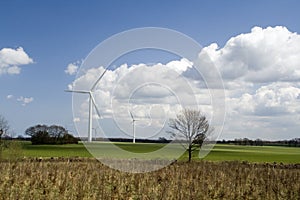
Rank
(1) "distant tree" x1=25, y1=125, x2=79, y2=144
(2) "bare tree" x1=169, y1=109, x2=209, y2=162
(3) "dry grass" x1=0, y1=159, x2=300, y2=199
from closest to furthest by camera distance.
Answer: (3) "dry grass" x1=0, y1=159, x2=300, y2=199 < (2) "bare tree" x1=169, y1=109, x2=209, y2=162 < (1) "distant tree" x1=25, y1=125, x2=79, y2=144

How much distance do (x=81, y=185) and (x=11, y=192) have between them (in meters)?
2.68

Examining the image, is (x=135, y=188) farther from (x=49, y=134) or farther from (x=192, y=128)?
(x=49, y=134)

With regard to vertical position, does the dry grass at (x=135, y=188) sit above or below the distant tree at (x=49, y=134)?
below

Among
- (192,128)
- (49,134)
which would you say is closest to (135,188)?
(192,128)

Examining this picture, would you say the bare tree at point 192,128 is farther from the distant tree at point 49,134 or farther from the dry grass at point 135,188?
the distant tree at point 49,134

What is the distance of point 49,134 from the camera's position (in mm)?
82562

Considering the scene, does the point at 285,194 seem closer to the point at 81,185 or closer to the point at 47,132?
the point at 81,185

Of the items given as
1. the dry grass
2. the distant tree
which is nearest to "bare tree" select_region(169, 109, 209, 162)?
the dry grass

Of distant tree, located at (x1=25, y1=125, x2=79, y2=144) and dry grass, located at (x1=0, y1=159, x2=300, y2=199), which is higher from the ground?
A: distant tree, located at (x1=25, y1=125, x2=79, y2=144)

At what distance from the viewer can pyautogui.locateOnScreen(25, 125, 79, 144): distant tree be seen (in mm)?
81625

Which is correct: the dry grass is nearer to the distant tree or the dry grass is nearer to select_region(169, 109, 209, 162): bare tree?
select_region(169, 109, 209, 162): bare tree

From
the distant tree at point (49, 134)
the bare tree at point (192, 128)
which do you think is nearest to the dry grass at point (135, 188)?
the bare tree at point (192, 128)

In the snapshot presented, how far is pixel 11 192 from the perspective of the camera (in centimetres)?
1436

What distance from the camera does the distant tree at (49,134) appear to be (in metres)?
81.6
